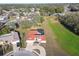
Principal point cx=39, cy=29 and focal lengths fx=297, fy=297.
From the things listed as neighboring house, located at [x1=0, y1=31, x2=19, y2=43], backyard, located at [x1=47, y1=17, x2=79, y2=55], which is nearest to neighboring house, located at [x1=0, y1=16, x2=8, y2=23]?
neighboring house, located at [x1=0, y1=31, x2=19, y2=43]

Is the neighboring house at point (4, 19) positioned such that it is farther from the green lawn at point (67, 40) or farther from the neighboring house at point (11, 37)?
the green lawn at point (67, 40)

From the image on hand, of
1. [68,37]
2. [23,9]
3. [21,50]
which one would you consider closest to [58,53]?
[68,37]

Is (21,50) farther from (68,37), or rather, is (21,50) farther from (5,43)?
(68,37)

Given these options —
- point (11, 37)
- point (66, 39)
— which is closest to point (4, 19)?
point (11, 37)

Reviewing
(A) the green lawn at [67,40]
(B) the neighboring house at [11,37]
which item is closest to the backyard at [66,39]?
(A) the green lawn at [67,40]

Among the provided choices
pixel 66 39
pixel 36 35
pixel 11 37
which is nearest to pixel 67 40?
pixel 66 39

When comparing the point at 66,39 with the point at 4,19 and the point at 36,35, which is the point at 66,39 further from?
the point at 4,19

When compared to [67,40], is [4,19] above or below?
above

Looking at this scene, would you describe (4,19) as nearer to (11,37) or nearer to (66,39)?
(11,37)
